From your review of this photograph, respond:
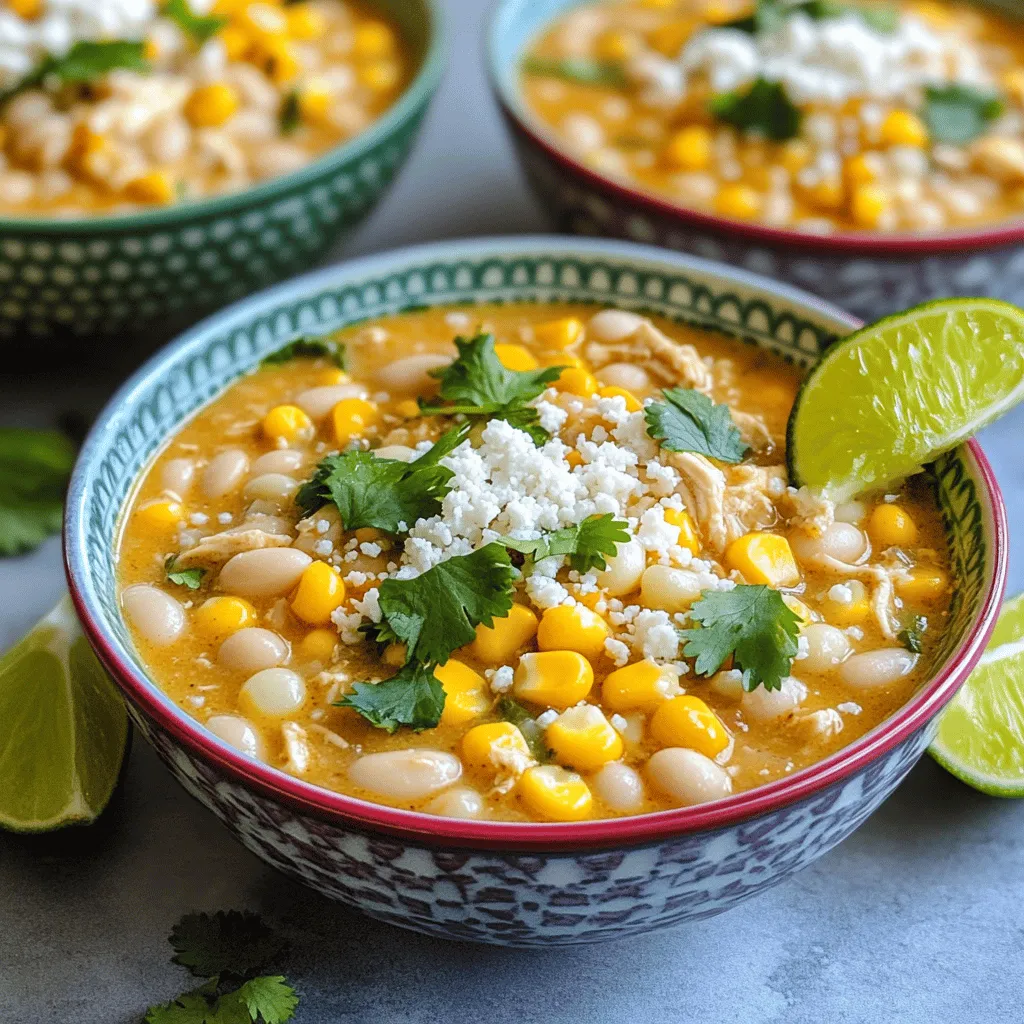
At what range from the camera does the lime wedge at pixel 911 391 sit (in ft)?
8.83

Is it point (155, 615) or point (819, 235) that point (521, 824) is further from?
point (819, 235)

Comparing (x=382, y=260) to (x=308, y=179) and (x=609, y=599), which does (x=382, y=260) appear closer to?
(x=308, y=179)

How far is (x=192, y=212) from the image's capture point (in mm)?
3518

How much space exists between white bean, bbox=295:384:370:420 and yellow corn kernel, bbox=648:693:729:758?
1.06 m

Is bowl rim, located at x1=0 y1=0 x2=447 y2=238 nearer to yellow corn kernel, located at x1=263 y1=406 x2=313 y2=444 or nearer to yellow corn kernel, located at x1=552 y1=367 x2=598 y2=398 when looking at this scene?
yellow corn kernel, located at x1=263 y1=406 x2=313 y2=444

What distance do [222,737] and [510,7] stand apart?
307 centimetres

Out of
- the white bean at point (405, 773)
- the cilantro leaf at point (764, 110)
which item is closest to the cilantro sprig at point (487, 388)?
the white bean at point (405, 773)

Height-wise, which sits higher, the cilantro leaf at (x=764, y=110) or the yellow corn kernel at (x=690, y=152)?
the cilantro leaf at (x=764, y=110)

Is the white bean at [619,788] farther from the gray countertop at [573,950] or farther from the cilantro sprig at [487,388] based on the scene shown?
the cilantro sprig at [487,388]

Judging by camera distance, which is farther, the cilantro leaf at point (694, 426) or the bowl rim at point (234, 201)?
the bowl rim at point (234, 201)

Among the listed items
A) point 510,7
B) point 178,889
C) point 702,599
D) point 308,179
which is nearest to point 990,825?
point 702,599

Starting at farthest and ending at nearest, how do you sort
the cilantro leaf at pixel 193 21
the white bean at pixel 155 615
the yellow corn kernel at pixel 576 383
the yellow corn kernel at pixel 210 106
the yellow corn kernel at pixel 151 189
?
the cilantro leaf at pixel 193 21, the yellow corn kernel at pixel 210 106, the yellow corn kernel at pixel 151 189, the yellow corn kernel at pixel 576 383, the white bean at pixel 155 615

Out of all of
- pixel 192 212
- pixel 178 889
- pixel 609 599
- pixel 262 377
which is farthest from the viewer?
pixel 192 212

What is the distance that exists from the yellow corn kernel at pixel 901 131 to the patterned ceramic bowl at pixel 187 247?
131 cm
